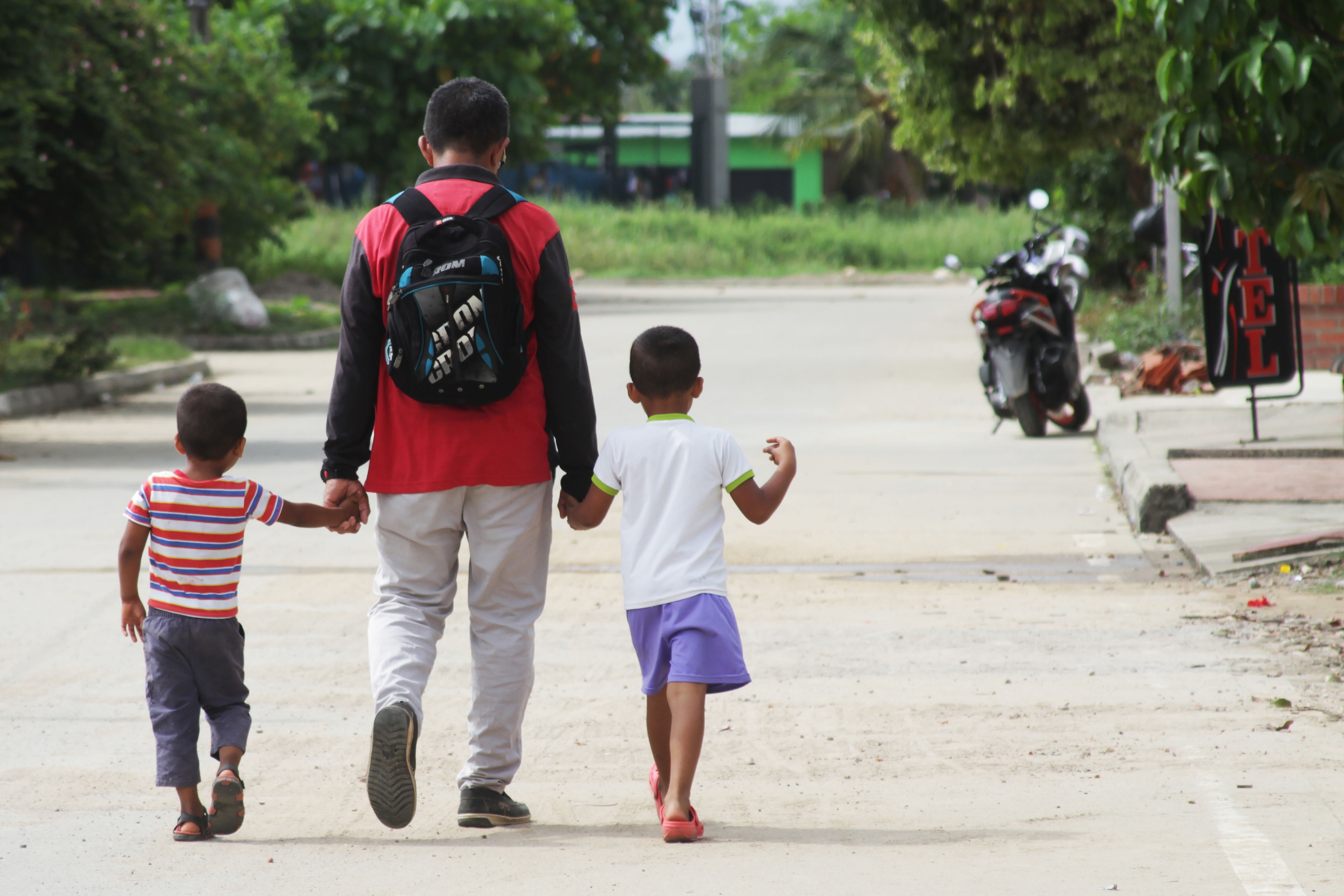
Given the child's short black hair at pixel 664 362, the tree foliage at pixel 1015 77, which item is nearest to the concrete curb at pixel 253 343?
the tree foliage at pixel 1015 77

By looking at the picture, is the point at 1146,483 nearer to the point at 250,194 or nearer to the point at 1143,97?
the point at 1143,97

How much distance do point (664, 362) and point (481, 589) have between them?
0.75 m

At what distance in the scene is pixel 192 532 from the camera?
4031 mm

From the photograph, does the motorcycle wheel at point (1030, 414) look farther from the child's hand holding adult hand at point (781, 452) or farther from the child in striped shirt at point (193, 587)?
the child in striped shirt at point (193, 587)

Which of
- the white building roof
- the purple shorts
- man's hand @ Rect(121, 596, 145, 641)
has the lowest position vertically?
the purple shorts

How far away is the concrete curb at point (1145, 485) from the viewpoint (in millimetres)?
8422

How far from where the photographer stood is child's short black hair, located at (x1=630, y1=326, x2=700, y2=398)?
4.07 m

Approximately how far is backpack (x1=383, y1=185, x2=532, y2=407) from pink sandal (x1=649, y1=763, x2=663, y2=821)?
1025 millimetres

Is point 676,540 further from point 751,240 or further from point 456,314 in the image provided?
point 751,240

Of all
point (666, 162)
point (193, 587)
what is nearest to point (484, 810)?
point (193, 587)

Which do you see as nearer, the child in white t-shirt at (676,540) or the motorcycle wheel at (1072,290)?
the child in white t-shirt at (676,540)

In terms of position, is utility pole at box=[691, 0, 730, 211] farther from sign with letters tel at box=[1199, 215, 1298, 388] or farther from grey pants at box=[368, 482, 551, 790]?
grey pants at box=[368, 482, 551, 790]

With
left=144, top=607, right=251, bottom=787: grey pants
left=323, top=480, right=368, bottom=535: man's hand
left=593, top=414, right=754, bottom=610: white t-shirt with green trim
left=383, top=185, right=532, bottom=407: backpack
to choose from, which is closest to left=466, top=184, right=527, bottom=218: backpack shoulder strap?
left=383, top=185, right=532, bottom=407: backpack

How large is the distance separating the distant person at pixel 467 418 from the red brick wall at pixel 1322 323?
41.2ft
